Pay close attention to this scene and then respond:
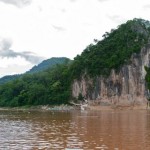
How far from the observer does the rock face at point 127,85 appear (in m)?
Answer: 84.2

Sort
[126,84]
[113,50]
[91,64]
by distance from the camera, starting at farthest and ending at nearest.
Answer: [113,50] → [91,64] → [126,84]

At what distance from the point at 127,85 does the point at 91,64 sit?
13.1m

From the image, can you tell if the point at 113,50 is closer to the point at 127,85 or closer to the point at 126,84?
the point at 126,84

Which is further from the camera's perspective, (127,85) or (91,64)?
(91,64)

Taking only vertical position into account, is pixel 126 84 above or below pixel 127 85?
above

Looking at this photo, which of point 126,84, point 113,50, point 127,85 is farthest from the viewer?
point 113,50

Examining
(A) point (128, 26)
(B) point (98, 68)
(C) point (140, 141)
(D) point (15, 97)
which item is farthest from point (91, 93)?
(C) point (140, 141)

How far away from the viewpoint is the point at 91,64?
9444cm

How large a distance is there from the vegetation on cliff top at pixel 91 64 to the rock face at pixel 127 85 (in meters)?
1.74

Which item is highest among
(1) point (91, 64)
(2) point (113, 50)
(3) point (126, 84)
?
(2) point (113, 50)

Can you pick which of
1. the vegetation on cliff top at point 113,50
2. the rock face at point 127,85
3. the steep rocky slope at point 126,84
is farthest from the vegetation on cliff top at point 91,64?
the rock face at point 127,85

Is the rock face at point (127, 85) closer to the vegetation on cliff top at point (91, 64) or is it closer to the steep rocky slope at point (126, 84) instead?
the steep rocky slope at point (126, 84)

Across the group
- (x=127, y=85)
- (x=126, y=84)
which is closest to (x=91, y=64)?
(x=126, y=84)

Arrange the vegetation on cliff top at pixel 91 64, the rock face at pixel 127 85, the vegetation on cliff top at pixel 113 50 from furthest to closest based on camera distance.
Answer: the vegetation on cliff top at pixel 91 64, the vegetation on cliff top at pixel 113 50, the rock face at pixel 127 85
